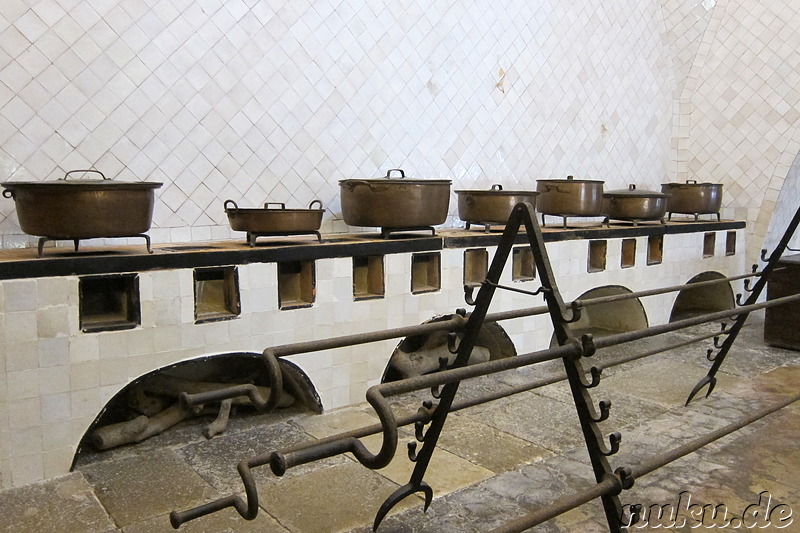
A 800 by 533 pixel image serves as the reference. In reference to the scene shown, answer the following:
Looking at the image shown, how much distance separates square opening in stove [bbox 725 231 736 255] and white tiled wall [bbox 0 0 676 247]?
43.8 inches

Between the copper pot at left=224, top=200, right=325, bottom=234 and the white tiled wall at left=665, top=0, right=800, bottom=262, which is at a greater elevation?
the white tiled wall at left=665, top=0, right=800, bottom=262

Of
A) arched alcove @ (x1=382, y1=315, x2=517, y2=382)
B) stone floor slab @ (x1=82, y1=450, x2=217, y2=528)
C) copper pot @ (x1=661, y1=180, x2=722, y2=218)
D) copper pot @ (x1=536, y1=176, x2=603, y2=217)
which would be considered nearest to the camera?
stone floor slab @ (x1=82, y1=450, x2=217, y2=528)

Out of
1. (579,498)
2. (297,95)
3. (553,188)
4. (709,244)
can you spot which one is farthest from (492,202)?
(709,244)

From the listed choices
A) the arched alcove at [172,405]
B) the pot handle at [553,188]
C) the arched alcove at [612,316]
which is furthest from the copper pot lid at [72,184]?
the arched alcove at [612,316]

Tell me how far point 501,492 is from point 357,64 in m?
2.54

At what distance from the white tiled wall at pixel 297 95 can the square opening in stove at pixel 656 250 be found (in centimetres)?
82

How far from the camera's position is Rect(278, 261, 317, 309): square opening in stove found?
10.1 feet

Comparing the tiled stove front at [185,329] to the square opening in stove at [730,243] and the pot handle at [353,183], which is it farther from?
the square opening in stove at [730,243]

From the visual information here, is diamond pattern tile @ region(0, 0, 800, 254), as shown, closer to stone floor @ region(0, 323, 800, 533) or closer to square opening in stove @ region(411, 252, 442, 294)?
square opening in stove @ region(411, 252, 442, 294)

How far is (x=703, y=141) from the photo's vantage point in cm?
600

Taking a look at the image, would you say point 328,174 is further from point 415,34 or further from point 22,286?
point 22,286

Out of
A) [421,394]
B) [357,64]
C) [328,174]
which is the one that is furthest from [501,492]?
[357,64]

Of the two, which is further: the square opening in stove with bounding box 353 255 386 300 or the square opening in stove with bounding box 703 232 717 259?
the square opening in stove with bounding box 703 232 717 259

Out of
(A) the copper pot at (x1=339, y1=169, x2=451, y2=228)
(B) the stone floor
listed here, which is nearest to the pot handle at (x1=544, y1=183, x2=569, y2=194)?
(A) the copper pot at (x1=339, y1=169, x2=451, y2=228)
